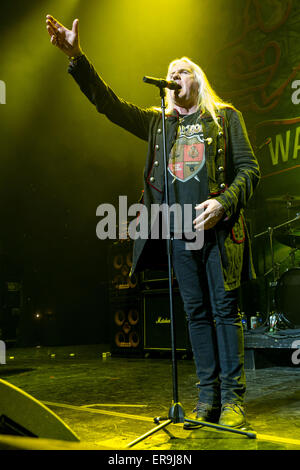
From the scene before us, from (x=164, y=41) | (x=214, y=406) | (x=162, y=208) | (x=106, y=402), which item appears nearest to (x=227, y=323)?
(x=214, y=406)

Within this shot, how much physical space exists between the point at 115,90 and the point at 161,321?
11.7ft

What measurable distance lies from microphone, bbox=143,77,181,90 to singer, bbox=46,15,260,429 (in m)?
0.04

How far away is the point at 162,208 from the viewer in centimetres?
192

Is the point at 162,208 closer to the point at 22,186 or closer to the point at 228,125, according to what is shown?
the point at 228,125

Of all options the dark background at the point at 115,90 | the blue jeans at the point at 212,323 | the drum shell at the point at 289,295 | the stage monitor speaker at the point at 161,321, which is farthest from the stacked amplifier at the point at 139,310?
the blue jeans at the point at 212,323

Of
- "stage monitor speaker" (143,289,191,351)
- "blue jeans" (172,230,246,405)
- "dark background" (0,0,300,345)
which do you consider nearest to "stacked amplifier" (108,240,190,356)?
"stage monitor speaker" (143,289,191,351)

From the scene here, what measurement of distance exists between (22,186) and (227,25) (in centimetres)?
413

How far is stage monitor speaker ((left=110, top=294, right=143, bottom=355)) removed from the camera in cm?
548

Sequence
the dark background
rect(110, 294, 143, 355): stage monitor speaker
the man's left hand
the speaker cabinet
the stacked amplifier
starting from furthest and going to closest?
the dark background, the speaker cabinet, rect(110, 294, 143, 355): stage monitor speaker, the stacked amplifier, the man's left hand

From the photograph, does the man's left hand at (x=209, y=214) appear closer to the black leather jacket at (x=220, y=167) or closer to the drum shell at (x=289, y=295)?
the black leather jacket at (x=220, y=167)

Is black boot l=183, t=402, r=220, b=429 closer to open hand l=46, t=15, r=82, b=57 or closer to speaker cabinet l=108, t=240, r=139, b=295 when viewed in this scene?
open hand l=46, t=15, r=82, b=57

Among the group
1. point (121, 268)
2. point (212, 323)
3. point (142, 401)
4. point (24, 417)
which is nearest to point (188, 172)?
point (212, 323)

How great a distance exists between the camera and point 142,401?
2559mm

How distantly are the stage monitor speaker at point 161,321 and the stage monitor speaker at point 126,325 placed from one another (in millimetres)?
129
